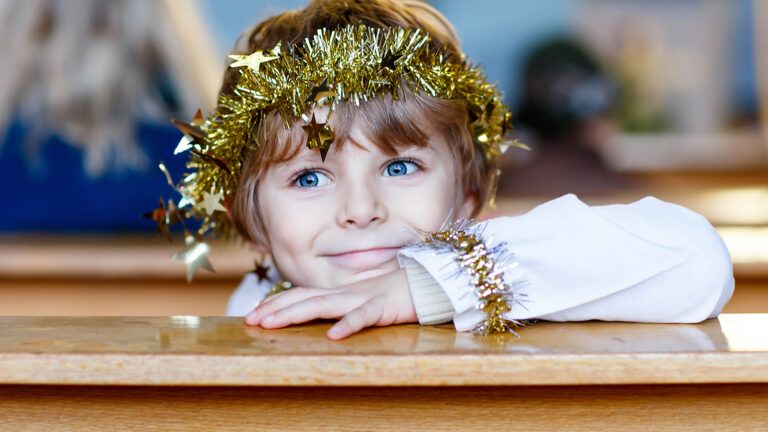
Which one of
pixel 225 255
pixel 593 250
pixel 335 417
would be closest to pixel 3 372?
pixel 335 417

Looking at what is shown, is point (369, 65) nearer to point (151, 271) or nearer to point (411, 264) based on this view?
point (411, 264)

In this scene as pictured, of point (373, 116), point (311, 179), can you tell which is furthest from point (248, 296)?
point (373, 116)

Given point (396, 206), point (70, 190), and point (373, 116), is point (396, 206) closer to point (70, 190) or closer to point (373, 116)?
point (373, 116)

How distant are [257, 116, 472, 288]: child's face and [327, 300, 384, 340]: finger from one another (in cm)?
26

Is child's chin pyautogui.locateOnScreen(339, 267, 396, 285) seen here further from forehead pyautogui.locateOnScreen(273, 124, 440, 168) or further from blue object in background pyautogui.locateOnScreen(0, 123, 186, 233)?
blue object in background pyautogui.locateOnScreen(0, 123, 186, 233)

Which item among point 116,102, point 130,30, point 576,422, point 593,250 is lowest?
point 576,422

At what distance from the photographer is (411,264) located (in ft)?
3.10

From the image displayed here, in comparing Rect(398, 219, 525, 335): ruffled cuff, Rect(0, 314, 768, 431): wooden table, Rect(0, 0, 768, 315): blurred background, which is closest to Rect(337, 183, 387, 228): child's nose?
Rect(398, 219, 525, 335): ruffled cuff

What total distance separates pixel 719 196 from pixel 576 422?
7.06 feet

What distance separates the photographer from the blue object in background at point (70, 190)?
280 cm

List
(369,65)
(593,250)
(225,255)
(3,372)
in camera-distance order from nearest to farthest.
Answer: (3,372)
(593,250)
(369,65)
(225,255)

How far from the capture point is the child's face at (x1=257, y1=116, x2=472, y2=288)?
3.82ft

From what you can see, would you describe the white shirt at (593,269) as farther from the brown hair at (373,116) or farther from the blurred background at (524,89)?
the blurred background at (524,89)

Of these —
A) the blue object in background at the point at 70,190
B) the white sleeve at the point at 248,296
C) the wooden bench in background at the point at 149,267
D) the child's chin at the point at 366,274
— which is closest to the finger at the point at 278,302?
the child's chin at the point at 366,274
